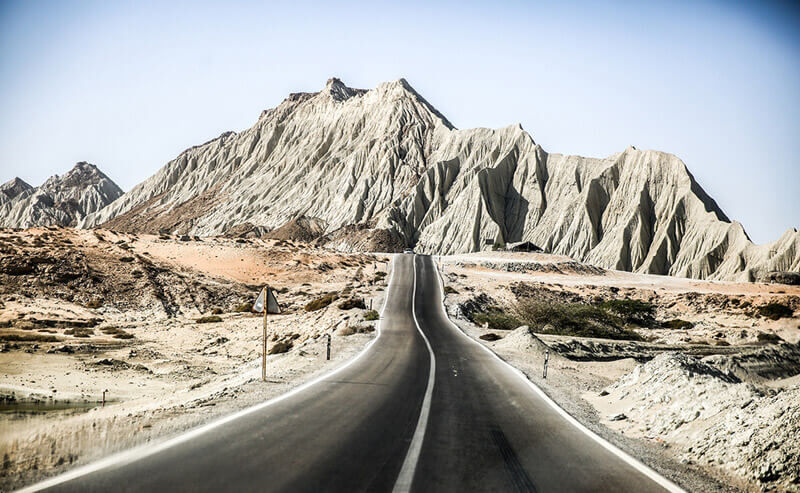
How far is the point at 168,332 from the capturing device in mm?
33156

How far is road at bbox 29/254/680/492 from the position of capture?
5.50 metres

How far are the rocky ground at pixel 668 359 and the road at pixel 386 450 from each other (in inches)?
48.9

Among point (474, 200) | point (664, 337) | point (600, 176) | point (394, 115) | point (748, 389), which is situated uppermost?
point (394, 115)

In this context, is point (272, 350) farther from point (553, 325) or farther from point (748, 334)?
point (748, 334)

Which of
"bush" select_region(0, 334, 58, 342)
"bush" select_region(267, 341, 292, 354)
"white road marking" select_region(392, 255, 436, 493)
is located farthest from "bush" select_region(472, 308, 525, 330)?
"bush" select_region(0, 334, 58, 342)

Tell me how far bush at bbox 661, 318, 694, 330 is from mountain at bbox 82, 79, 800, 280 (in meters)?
43.3

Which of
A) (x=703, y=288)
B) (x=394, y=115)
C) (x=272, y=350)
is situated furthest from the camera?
(x=394, y=115)

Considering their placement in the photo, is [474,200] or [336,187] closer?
[474,200]

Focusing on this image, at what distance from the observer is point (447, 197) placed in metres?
Answer: 103

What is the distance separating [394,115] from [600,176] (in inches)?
2153

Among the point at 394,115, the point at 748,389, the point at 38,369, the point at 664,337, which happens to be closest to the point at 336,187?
the point at 394,115

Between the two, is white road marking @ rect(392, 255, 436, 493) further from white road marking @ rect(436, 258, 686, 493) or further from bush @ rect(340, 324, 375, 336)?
bush @ rect(340, 324, 375, 336)

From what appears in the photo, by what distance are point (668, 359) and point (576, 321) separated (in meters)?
29.1

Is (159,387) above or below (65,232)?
below
